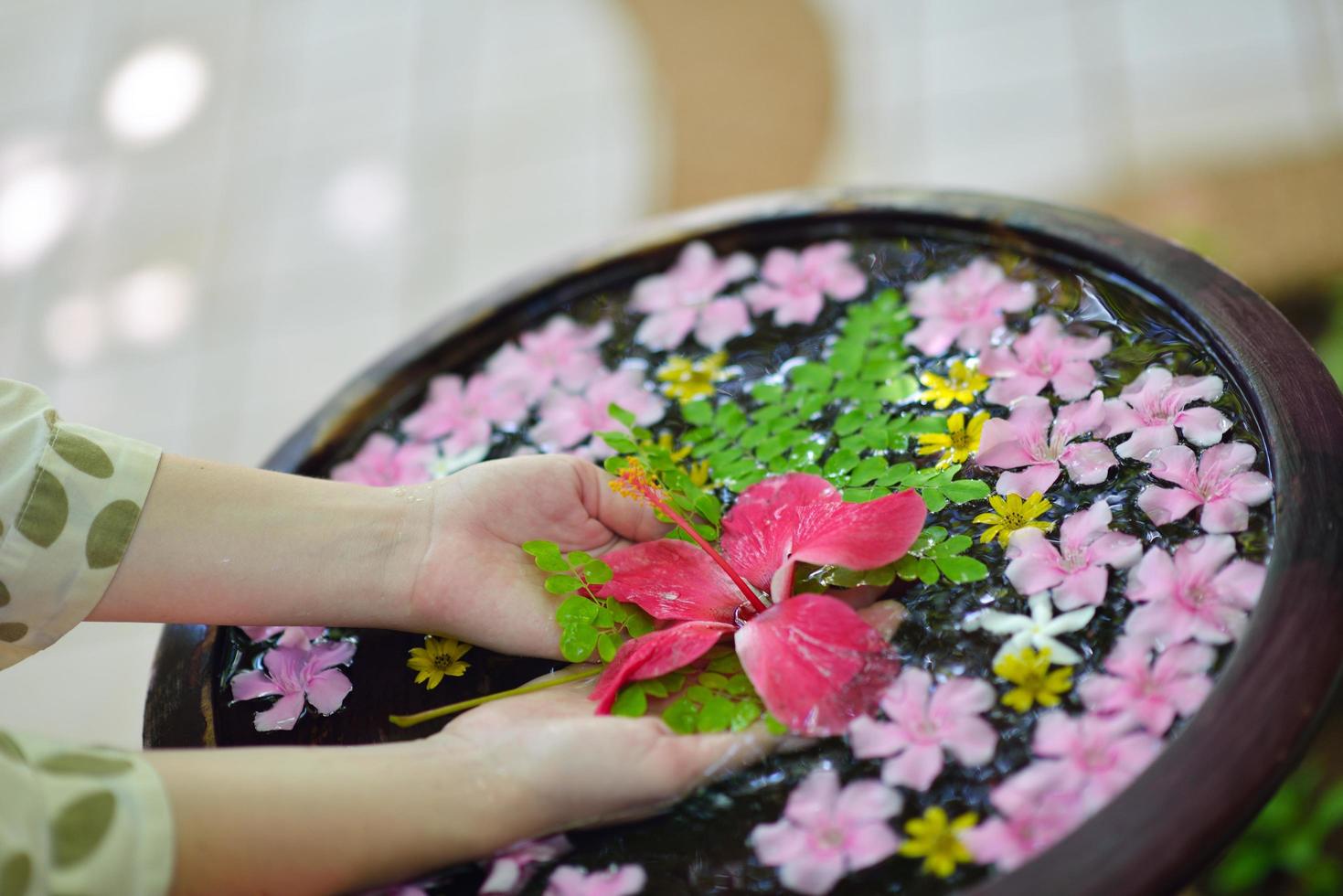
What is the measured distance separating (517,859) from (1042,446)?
462 millimetres

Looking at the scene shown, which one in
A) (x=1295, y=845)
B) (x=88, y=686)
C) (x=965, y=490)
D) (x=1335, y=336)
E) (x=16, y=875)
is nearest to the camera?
(x=16, y=875)

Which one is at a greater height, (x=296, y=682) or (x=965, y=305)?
(x=965, y=305)

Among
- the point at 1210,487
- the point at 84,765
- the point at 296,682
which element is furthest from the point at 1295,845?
the point at 84,765

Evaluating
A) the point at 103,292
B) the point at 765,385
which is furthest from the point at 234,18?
the point at 765,385

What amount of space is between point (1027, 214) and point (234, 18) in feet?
9.03

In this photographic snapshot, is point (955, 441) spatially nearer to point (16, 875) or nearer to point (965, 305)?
point (965, 305)

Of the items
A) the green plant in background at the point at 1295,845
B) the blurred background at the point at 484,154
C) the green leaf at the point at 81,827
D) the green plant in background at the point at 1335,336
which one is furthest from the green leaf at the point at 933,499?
the blurred background at the point at 484,154

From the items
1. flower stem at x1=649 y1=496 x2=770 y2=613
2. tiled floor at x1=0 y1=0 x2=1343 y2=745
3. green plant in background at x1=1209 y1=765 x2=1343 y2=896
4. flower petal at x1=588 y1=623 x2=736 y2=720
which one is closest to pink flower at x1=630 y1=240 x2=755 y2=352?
flower stem at x1=649 y1=496 x2=770 y2=613

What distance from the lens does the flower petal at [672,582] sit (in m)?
0.85

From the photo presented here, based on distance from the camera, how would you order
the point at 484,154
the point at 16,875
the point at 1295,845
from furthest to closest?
the point at 484,154 → the point at 1295,845 → the point at 16,875

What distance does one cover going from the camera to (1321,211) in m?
1.96

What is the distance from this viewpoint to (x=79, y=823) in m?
0.68

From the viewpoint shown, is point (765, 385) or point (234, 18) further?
point (234, 18)

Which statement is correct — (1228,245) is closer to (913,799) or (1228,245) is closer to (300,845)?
(913,799)
